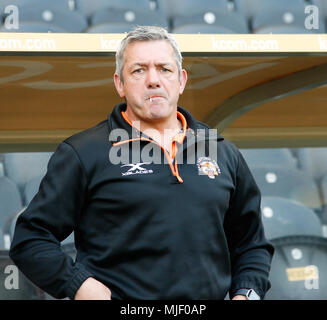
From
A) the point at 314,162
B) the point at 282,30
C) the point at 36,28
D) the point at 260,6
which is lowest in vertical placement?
the point at 314,162

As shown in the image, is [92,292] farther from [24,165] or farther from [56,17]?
[56,17]

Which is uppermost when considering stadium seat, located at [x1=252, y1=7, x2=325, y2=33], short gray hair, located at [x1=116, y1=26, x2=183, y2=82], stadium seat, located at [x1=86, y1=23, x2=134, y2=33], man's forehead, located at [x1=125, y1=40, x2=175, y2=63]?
stadium seat, located at [x1=252, y1=7, x2=325, y2=33]

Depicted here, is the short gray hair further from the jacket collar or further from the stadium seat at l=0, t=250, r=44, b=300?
the stadium seat at l=0, t=250, r=44, b=300

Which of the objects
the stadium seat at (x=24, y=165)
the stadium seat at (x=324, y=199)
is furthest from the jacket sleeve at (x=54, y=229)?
the stadium seat at (x=324, y=199)

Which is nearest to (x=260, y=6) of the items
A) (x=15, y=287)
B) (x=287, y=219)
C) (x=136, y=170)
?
(x=287, y=219)

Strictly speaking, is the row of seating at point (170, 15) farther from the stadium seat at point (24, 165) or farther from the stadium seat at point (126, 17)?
the stadium seat at point (24, 165)

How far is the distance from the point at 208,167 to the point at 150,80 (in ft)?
0.55

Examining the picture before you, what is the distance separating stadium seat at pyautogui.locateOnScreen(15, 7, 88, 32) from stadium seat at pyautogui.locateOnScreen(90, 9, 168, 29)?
55 millimetres

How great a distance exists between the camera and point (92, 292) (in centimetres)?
98

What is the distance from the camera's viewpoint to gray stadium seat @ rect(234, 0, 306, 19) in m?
2.50

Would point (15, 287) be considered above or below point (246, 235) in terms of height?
above

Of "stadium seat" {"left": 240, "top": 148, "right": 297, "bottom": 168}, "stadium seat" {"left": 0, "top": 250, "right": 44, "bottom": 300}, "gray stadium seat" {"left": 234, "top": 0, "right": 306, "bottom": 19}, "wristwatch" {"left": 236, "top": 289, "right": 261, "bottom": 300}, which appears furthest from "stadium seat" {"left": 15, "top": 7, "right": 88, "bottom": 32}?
"wristwatch" {"left": 236, "top": 289, "right": 261, "bottom": 300}

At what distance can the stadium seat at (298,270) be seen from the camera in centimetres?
206

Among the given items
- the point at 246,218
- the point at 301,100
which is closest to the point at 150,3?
the point at 301,100
